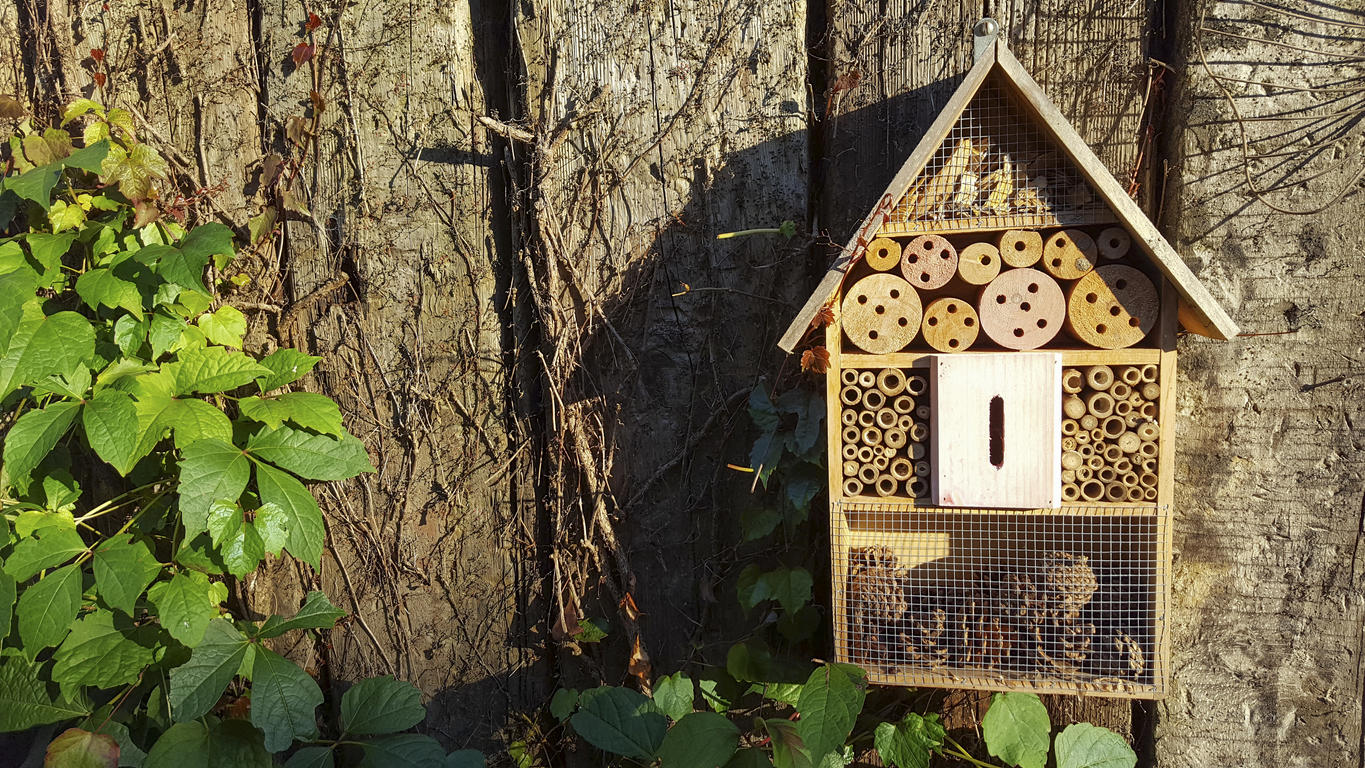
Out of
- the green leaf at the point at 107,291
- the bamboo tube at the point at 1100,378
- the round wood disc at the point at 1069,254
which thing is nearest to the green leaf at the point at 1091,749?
the bamboo tube at the point at 1100,378

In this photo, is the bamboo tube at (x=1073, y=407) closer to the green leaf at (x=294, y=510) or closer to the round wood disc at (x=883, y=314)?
the round wood disc at (x=883, y=314)

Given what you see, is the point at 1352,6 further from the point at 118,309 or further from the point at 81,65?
the point at 81,65

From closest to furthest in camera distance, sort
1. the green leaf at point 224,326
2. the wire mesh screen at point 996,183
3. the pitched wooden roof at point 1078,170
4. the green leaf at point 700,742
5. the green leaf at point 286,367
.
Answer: the pitched wooden roof at point 1078,170 < the wire mesh screen at point 996,183 < the green leaf at point 700,742 < the green leaf at point 286,367 < the green leaf at point 224,326

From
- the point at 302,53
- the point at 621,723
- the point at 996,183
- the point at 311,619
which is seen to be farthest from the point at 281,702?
the point at 996,183

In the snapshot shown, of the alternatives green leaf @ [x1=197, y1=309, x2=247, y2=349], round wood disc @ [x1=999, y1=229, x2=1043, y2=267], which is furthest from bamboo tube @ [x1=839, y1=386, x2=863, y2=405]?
green leaf @ [x1=197, y1=309, x2=247, y2=349]

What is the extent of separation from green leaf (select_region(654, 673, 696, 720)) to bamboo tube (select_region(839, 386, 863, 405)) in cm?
82

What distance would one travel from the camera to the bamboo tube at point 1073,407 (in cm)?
156

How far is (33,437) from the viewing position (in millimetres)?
1796

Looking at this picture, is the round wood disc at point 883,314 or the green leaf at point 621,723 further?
the green leaf at point 621,723

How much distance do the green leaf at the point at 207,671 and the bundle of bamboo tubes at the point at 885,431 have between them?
1.50 m

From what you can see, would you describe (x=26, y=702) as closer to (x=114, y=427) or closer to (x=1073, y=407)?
(x=114, y=427)

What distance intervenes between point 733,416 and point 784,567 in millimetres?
407

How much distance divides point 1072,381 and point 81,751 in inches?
93.6

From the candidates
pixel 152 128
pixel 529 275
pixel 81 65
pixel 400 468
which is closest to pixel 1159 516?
pixel 529 275
